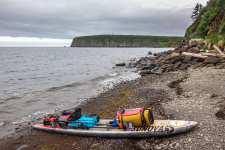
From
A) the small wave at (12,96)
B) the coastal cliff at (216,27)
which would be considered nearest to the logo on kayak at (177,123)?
the small wave at (12,96)

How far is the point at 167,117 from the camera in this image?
820 centimetres

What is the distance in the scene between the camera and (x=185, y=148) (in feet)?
18.8

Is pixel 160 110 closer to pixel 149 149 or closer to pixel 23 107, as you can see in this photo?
pixel 149 149

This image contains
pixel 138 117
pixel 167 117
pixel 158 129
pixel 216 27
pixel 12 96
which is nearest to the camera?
pixel 158 129

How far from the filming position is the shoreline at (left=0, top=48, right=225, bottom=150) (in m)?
6.20

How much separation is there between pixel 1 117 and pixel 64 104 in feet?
13.6

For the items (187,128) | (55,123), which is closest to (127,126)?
(187,128)

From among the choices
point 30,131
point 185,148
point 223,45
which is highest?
point 223,45

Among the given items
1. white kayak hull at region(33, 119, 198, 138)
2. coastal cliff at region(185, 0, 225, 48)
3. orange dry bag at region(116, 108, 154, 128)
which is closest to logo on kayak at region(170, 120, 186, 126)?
white kayak hull at region(33, 119, 198, 138)

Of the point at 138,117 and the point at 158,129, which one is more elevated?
the point at 138,117

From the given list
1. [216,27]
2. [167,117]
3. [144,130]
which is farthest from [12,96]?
[216,27]

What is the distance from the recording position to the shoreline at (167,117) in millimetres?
6203

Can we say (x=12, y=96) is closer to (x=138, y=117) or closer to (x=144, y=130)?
(x=138, y=117)

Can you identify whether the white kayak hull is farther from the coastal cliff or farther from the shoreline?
the coastal cliff
